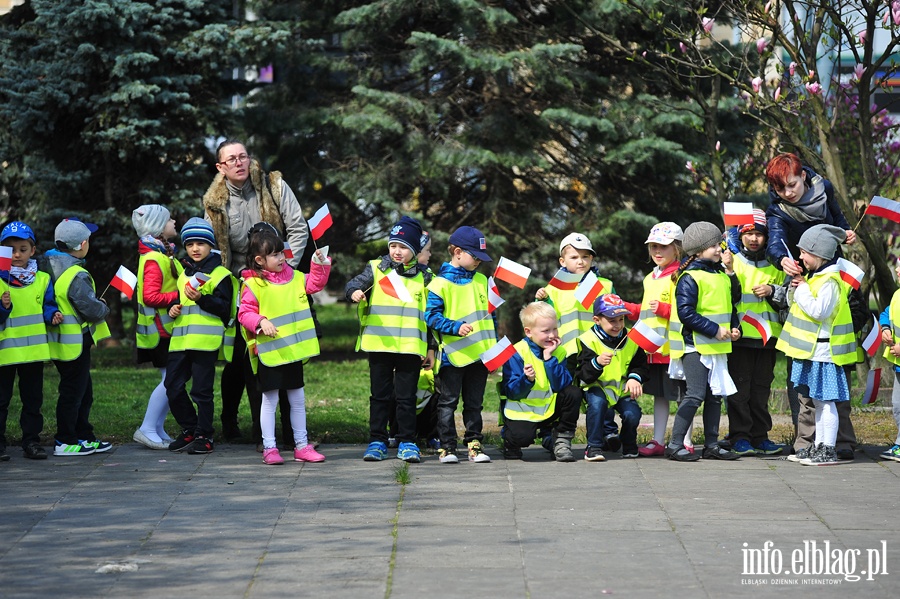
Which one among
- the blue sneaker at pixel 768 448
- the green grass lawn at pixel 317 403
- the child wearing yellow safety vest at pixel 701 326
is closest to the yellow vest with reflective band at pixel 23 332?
the green grass lawn at pixel 317 403

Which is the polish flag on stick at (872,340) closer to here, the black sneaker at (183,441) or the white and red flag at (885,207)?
the white and red flag at (885,207)

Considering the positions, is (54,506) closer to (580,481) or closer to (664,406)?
(580,481)

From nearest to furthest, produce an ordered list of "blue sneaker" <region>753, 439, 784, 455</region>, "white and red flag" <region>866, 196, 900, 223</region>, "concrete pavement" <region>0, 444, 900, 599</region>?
1. "concrete pavement" <region>0, 444, 900, 599</region>
2. "white and red flag" <region>866, 196, 900, 223</region>
3. "blue sneaker" <region>753, 439, 784, 455</region>

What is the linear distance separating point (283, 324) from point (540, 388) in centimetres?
182

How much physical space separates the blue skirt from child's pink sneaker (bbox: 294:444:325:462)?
132 inches

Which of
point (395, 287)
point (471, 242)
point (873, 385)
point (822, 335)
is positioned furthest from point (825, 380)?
point (395, 287)

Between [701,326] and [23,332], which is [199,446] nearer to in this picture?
[23,332]

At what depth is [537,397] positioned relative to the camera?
8.23 metres

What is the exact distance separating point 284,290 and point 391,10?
Answer: 332 inches

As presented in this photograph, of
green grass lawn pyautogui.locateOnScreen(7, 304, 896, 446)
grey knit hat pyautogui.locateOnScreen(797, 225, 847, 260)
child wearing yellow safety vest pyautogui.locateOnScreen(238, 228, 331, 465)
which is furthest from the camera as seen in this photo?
green grass lawn pyautogui.locateOnScreen(7, 304, 896, 446)

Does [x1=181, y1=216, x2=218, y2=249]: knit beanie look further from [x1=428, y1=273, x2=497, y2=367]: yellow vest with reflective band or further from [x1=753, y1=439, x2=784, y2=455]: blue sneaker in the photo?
[x1=753, y1=439, x2=784, y2=455]: blue sneaker

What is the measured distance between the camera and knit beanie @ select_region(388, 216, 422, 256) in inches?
322

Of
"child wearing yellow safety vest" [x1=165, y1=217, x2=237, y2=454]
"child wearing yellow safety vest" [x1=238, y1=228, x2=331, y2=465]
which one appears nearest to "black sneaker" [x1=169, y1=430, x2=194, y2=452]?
"child wearing yellow safety vest" [x1=165, y1=217, x2=237, y2=454]

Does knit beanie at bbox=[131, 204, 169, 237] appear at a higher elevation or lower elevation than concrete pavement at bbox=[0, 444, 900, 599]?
higher
